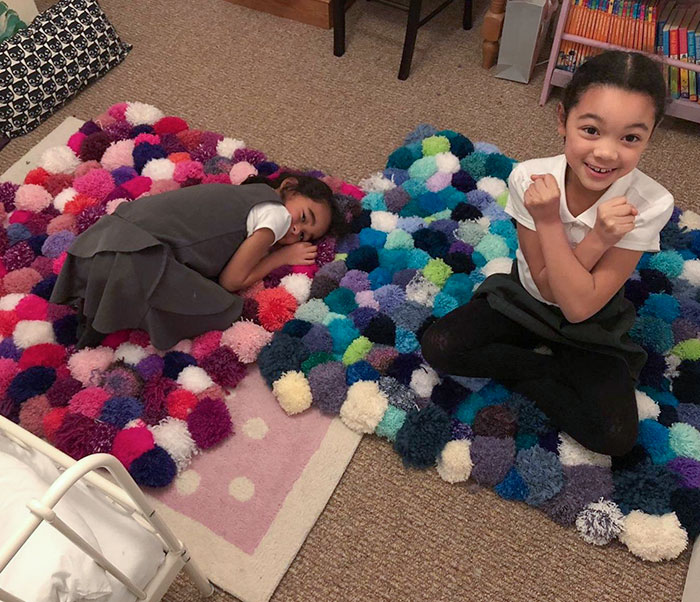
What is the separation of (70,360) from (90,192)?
487 millimetres

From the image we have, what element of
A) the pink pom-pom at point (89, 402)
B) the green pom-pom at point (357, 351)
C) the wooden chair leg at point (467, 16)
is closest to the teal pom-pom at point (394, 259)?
the green pom-pom at point (357, 351)

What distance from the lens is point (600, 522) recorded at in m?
1.09

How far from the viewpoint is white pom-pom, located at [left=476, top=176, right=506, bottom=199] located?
158 cm

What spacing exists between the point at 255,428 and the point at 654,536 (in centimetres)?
73

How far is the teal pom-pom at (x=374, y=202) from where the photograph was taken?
1.58 m

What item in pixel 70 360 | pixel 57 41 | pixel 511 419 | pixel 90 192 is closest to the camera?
pixel 511 419

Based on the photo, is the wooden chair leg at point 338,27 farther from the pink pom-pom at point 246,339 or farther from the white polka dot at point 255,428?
the white polka dot at point 255,428

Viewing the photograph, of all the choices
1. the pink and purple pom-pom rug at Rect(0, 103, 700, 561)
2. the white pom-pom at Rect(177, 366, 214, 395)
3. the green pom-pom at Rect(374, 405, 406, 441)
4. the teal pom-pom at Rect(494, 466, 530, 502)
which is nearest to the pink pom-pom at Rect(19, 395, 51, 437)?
the pink and purple pom-pom rug at Rect(0, 103, 700, 561)

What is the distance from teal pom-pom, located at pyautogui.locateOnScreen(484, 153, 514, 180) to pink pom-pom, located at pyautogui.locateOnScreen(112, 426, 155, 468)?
3.38 feet

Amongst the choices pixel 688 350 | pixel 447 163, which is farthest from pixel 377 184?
pixel 688 350

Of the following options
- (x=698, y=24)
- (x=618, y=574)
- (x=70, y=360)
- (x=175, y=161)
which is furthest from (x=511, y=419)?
(x=698, y=24)

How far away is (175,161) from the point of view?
166 centimetres

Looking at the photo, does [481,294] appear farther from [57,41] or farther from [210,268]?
[57,41]

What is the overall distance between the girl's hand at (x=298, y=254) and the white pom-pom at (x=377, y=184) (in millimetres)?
263
